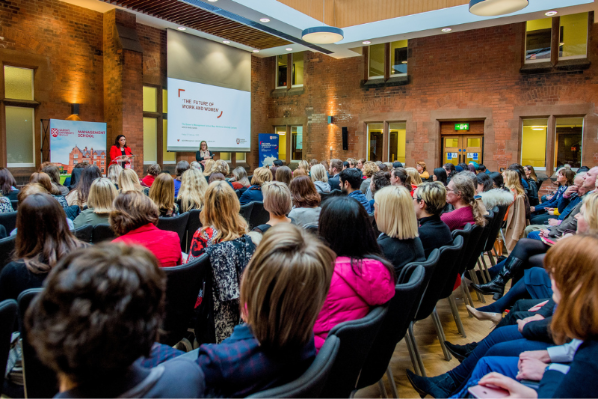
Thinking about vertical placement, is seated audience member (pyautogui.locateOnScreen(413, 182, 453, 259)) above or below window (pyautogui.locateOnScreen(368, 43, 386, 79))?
below

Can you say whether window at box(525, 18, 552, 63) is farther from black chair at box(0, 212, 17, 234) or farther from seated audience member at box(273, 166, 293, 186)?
black chair at box(0, 212, 17, 234)

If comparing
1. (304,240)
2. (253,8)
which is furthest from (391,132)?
(304,240)

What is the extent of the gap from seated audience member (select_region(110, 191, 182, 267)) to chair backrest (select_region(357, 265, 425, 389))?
1.31 metres

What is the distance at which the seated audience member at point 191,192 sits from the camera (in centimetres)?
435

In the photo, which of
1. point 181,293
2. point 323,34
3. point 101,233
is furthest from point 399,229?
point 323,34

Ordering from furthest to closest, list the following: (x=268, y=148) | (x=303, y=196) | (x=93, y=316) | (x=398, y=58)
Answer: (x=268, y=148), (x=398, y=58), (x=303, y=196), (x=93, y=316)

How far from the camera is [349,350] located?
1.34 meters

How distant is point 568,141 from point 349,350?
38.2 ft

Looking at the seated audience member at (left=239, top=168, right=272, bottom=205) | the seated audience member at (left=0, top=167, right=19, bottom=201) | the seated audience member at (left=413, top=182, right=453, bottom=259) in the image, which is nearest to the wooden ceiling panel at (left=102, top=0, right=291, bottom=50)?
the seated audience member at (left=0, top=167, right=19, bottom=201)

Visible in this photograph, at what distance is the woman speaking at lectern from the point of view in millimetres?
8797

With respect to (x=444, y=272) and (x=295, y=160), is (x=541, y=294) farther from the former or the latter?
(x=295, y=160)

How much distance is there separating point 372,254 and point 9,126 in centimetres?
1009

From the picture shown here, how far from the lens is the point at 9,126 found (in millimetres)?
8930

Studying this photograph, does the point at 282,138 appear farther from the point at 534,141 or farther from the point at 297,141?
the point at 534,141
